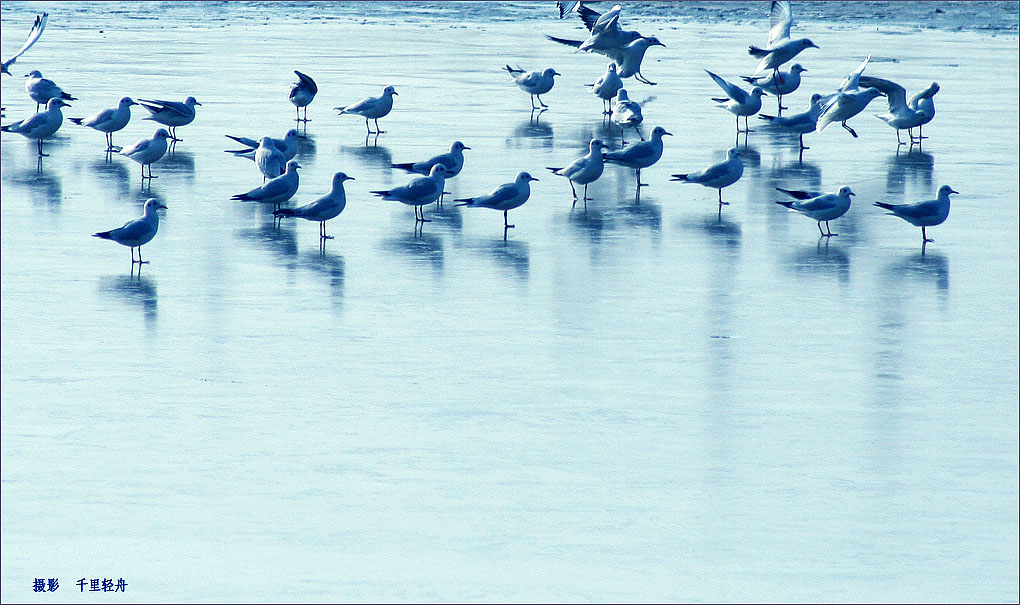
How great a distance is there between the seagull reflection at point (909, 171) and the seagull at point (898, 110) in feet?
1.58

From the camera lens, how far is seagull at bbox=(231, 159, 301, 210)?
1300cm

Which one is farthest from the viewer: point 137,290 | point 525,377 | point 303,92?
point 303,92

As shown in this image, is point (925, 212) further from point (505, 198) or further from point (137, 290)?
point (137, 290)

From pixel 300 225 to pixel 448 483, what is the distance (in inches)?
260

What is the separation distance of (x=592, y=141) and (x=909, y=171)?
3615mm

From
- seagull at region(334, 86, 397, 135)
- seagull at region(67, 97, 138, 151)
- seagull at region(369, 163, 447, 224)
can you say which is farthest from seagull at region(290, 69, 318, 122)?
seagull at region(369, 163, 447, 224)

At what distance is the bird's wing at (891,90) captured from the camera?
17.5 m

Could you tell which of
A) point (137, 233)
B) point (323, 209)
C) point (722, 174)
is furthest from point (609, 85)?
point (137, 233)

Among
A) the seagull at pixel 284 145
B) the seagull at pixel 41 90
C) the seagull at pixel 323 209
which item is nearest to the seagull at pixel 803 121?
the seagull at pixel 284 145

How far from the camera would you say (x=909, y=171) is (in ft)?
52.0

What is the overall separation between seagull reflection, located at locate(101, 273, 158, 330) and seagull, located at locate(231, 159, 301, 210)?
2.04m

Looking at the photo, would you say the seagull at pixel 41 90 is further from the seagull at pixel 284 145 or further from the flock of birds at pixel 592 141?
the seagull at pixel 284 145

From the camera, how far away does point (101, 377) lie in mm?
8219

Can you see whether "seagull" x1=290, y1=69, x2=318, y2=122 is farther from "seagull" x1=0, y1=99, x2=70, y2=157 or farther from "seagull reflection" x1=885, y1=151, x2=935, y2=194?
"seagull reflection" x1=885, y1=151, x2=935, y2=194
